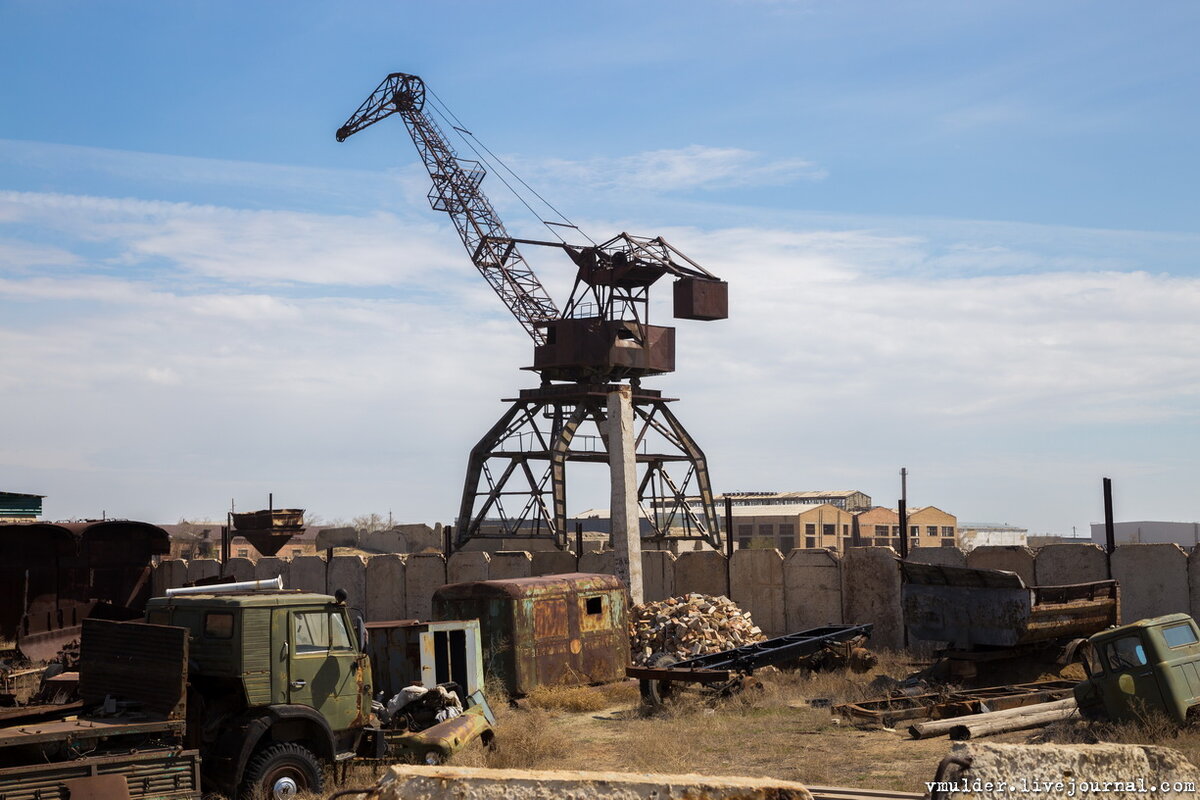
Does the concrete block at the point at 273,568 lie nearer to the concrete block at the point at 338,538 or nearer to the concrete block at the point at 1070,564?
the concrete block at the point at 1070,564

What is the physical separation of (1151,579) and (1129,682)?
31.3 feet

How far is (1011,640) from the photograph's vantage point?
17.9 m

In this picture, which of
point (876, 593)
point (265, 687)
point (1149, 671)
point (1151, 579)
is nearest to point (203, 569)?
point (876, 593)

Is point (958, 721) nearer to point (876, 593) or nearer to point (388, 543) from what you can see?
point (876, 593)

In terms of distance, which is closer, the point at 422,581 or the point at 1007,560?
the point at 1007,560

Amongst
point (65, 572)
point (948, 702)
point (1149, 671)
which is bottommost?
point (948, 702)

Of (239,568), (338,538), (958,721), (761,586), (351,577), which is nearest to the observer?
(958,721)

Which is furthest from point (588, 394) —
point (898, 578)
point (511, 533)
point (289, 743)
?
point (289, 743)

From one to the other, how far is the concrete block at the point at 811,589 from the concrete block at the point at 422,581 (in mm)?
9278

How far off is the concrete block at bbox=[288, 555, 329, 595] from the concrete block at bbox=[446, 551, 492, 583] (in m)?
4.64

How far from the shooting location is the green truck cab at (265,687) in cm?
1134

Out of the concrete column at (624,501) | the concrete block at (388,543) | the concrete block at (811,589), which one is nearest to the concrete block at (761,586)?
the concrete block at (811,589)

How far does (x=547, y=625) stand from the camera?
64.5 feet

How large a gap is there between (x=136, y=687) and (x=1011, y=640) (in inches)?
505
